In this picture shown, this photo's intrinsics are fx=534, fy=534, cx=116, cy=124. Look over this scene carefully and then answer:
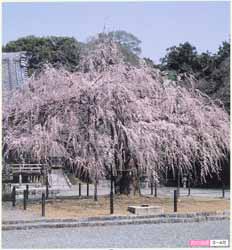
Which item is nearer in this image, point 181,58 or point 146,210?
point 146,210

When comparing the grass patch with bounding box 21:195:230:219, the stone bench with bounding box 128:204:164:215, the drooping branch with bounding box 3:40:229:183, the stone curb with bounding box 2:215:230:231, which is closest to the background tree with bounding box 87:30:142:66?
the drooping branch with bounding box 3:40:229:183

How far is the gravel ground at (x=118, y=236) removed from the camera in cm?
762

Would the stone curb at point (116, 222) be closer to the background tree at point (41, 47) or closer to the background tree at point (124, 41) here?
the background tree at point (124, 41)

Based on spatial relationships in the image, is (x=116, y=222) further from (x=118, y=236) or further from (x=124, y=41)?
(x=124, y=41)

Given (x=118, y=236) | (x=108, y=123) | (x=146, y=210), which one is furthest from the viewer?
(x=108, y=123)

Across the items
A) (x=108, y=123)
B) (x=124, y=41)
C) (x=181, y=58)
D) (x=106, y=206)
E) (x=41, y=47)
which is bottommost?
(x=106, y=206)

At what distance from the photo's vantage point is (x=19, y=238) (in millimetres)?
8344

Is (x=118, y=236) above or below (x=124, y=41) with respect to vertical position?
below

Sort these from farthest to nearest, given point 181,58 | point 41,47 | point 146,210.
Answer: point 41,47 → point 181,58 → point 146,210

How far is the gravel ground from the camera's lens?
25.0ft

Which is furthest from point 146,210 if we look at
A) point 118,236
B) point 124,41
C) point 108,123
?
point 124,41

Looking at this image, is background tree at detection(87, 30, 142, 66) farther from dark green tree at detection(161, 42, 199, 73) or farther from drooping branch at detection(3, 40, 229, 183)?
dark green tree at detection(161, 42, 199, 73)

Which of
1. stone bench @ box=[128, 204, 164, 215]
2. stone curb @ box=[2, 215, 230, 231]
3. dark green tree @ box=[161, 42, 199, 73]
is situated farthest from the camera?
dark green tree @ box=[161, 42, 199, 73]

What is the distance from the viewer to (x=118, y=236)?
8.50 meters
